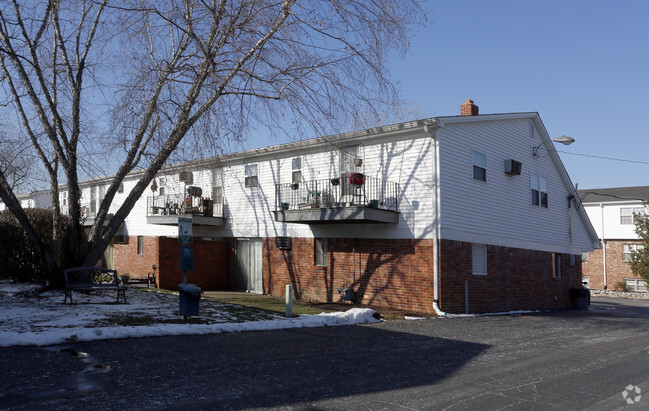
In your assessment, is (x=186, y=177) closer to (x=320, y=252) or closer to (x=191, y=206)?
(x=191, y=206)

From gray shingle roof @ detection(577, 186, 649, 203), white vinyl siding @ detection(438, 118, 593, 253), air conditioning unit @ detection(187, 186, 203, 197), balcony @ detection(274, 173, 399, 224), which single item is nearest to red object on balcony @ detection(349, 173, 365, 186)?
balcony @ detection(274, 173, 399, 224)

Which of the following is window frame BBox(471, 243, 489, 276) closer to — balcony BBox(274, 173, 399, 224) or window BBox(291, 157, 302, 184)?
balcony BBox(274, 173, 399, 224)

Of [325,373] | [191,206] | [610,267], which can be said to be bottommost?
[610,267]

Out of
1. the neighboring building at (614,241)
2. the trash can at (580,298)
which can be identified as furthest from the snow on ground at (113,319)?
the neighboring building at (614,241)

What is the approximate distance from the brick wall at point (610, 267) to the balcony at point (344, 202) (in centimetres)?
2891

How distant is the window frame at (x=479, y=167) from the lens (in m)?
18.0

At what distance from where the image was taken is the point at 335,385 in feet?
22.3

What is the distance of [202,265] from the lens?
22.2m

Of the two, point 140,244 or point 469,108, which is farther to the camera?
point 140,244

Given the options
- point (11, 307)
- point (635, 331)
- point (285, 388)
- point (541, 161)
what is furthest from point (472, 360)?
point (541, 161)

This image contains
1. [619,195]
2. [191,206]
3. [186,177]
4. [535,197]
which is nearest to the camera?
[535,197]

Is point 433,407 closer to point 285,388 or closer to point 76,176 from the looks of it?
point 285,388

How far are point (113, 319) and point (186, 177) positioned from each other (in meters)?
13.4

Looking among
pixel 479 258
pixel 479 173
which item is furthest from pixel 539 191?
pixel 479 258
